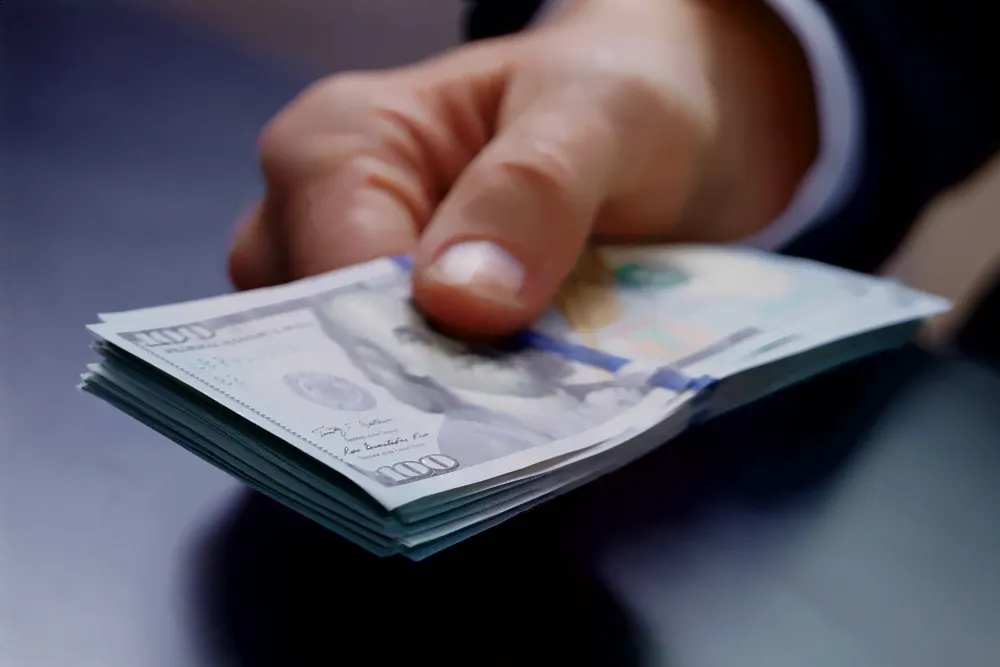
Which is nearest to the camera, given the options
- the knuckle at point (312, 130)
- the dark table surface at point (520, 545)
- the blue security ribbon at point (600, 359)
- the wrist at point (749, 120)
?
the dark table surface at point (520, 545)

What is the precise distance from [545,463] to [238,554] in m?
0.12

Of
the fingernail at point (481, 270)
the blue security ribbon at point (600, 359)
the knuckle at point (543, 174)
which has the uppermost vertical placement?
the knuckle at point (543, 174)

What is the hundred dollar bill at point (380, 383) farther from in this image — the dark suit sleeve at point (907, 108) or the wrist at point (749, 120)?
the dark suit sleeve at point (907, 108)

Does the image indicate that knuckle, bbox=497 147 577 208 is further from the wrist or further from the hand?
the wrist

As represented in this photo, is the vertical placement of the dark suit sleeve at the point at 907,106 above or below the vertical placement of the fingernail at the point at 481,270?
above

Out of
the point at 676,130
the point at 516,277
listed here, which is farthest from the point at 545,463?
the point at 676,130

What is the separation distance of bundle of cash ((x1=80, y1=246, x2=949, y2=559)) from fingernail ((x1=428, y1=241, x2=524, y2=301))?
0.10ft

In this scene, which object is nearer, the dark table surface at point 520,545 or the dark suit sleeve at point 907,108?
the dark table surface at point 520,545

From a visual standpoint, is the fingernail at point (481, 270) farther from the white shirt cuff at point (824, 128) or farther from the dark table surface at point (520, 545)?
the white shirt cuff at point (824, 128)

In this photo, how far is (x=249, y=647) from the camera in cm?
27

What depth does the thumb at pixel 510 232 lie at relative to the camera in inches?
17.3

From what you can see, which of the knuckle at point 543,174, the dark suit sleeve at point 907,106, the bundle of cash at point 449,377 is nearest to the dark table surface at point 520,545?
the bundle of cash at point 449,377

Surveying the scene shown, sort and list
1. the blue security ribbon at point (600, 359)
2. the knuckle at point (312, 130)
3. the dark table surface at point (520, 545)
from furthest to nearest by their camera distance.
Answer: the knuckle at point (312, 130)
the blue security ribbon at point (600, 359)
the dark table surface at point (520, 545)

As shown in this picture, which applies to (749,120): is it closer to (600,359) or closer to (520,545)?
(600,359)
